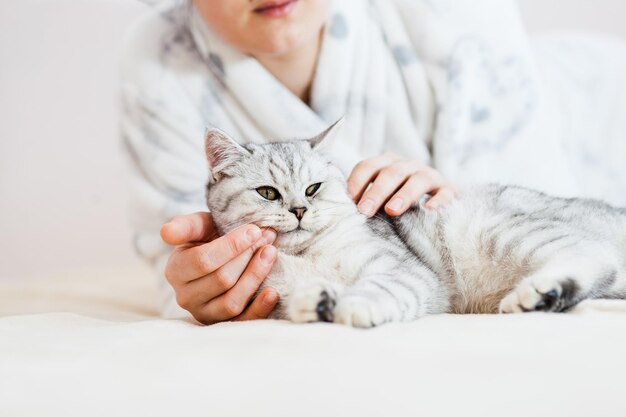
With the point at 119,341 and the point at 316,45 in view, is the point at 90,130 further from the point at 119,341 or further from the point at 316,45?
the point at 119,341

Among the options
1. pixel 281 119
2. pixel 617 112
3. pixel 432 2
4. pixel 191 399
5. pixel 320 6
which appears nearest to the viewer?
pixel 191 399

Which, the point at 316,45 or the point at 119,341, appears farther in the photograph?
the point at 316,45

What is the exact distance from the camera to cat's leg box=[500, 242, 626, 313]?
102 cm

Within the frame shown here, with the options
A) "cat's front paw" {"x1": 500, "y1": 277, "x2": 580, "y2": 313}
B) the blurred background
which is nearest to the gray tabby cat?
"cat's front paw" {"x1": 500, "y1": 277, "x2": 580, "y2": 313}

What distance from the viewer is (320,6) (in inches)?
63.3

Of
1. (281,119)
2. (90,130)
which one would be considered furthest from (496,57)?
(90,130)

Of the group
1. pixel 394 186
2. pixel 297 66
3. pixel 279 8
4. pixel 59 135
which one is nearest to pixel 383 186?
pixel 394 186

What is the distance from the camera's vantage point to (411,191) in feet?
4.29

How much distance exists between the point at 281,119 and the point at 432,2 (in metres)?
0.56

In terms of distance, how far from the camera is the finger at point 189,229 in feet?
3.93

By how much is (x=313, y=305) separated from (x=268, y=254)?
0.19 metres

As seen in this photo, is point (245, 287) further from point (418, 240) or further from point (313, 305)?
point (418, 240)

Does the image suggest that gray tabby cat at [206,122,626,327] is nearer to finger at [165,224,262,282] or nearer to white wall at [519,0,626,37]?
finger at [165,224,262,282]

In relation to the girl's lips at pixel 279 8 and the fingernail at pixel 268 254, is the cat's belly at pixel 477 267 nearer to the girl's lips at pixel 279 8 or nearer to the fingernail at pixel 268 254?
the fingernail at pixel 268 254
